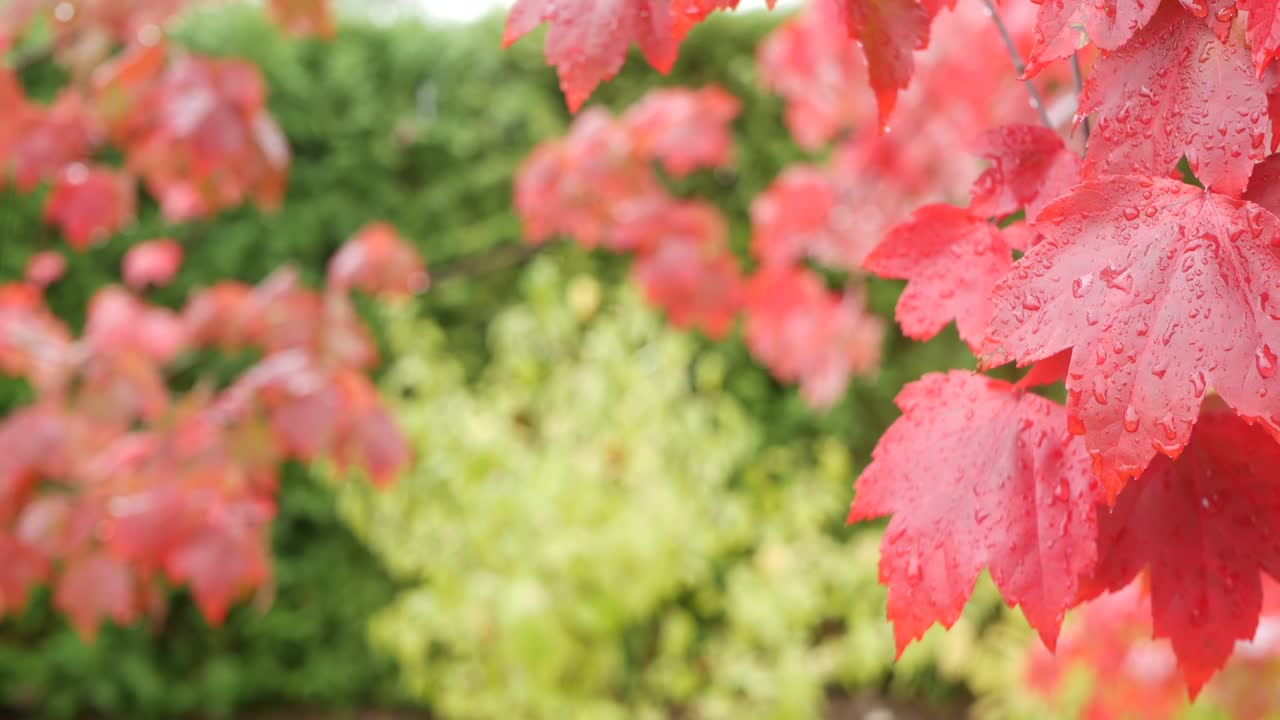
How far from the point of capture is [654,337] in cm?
419

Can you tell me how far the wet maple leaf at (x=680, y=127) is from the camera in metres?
2.88

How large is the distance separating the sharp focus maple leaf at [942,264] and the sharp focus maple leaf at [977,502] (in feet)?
0.19

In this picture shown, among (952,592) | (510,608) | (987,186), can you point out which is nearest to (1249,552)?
(952,592)

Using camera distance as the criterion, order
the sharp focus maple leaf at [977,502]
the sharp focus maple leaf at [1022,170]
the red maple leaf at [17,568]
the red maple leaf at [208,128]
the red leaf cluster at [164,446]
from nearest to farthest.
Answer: the sharp focus maple leaf at [977,502], the sharp focus maple leaf at [1022,170], the red maple leaf at [208,128], the red leaf cluster at [164,446], the red maple leaf at [17,568]

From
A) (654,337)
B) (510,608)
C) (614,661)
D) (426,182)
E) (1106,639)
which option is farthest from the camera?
(426,182)

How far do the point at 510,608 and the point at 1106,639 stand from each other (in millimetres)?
1845

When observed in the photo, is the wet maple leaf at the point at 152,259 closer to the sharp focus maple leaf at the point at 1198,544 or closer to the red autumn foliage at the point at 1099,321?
the red autumn foliage at the point at 1099,321

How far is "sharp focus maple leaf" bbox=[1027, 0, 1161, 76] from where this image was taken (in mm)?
682

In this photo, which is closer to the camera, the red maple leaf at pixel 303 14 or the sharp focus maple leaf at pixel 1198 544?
the sharp focus maple leaf at pixel 1198 544

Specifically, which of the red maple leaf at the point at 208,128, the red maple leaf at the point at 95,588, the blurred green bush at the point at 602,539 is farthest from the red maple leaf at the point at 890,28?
the blurred green bush at the point at 602,539

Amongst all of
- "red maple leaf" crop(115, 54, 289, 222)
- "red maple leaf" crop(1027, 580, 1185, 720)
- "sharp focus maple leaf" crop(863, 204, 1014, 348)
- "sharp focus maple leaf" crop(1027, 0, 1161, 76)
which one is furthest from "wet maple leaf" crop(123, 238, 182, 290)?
"sharp focus maple leaf" crop(1027, 0, 1161, 76)

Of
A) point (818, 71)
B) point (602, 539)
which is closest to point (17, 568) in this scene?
point (602, 539)

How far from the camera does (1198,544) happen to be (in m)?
0.82

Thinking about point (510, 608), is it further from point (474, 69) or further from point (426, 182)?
point (474, 69)
